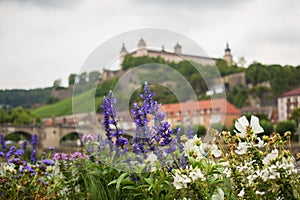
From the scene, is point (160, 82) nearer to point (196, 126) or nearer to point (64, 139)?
point (196, 126)

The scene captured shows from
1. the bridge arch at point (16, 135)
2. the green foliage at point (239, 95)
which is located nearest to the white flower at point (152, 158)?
the bridge arch at point (16, 135)

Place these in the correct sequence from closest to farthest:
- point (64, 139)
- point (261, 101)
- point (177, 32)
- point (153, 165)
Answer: point (153, 165) < point (177, 32) < point (64, 139) < point (261, 101)

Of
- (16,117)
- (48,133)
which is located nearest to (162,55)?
(48,133)

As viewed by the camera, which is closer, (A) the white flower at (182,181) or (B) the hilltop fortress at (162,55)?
(A) the white flower at (182,181)

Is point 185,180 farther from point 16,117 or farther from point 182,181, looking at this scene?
point 16,117

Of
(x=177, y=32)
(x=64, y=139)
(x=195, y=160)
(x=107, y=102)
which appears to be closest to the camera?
(x=195, y=160)

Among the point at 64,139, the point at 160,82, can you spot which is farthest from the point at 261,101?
the point at 160,82

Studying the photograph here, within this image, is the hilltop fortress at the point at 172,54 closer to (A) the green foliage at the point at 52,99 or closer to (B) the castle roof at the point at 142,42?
(B) the castle roof at the point at 142,42

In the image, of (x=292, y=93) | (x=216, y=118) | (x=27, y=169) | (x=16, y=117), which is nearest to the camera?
(x=216, y=118)

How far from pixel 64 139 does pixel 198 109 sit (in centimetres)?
4775

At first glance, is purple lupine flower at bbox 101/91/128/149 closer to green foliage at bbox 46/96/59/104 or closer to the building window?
the building window

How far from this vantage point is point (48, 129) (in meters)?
45.8

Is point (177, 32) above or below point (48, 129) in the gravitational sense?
above

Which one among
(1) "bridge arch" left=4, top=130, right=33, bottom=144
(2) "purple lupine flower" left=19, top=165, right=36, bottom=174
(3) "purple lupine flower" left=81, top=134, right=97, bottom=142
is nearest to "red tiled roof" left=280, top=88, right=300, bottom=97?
(1) "bridge arch" left=4, top=130, right=33, bottom=144
